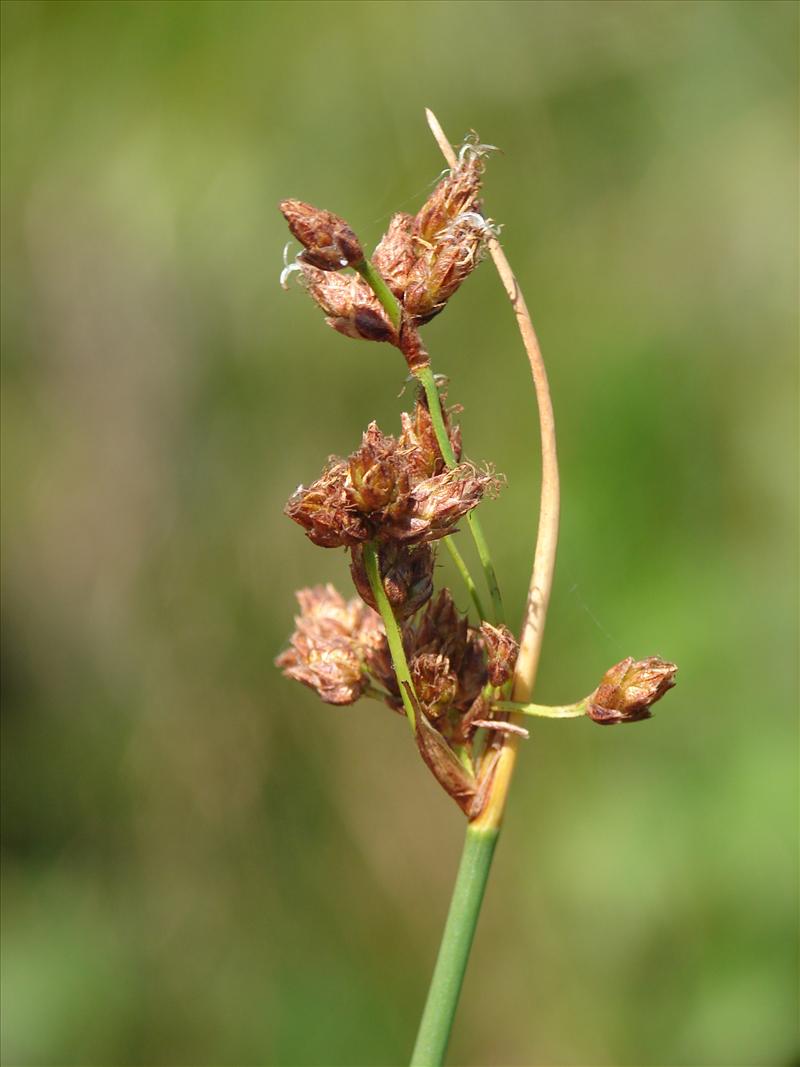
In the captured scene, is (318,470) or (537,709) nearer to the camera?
(537,709)

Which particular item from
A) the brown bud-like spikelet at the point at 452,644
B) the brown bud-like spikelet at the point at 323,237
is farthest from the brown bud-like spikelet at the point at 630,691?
the brown bud-like spikelet at the point at 323,237

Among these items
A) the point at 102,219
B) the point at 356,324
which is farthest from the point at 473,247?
the point at 102,219

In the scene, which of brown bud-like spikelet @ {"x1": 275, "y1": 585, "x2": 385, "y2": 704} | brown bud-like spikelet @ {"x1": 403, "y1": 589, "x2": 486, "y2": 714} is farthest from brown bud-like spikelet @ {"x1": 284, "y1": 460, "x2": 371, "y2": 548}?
brown bud-like spikelet @ {"x1": 275, "y1": 585, "x2": 385, "y2": 704}

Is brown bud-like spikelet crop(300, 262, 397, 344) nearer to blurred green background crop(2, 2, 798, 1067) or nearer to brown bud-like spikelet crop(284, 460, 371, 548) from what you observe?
brown bud-like spikelet crop(284, 460, 371, 548)

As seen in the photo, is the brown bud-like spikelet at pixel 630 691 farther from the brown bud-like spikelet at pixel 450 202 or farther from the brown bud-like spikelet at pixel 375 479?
the brown bud-like spikelet at pixel 450 202

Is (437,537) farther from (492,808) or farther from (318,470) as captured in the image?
(318,470)

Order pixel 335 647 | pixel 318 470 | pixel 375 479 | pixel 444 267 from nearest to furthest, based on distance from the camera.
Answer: pixel 375 479 → pixel 444 267 → pixel 335 647 → pixel 318 470

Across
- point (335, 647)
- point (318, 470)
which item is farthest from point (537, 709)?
point (318, 470)

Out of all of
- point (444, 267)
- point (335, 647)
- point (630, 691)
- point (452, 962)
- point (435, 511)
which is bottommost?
point (452, 962)
